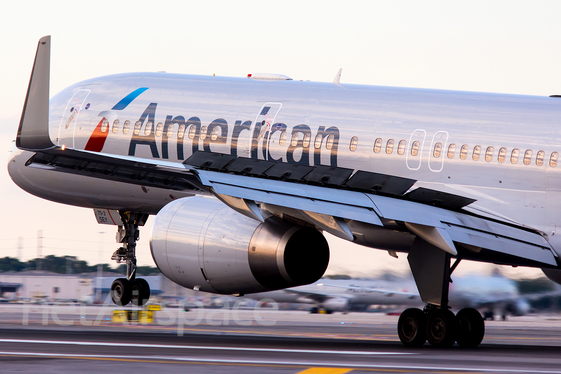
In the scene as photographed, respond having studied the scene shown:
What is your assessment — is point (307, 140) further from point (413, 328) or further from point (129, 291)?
point (129, 291)

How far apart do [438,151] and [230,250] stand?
4888 millimetres

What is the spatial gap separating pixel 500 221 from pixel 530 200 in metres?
0.72

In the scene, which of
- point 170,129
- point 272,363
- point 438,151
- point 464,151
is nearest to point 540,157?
point 464,151

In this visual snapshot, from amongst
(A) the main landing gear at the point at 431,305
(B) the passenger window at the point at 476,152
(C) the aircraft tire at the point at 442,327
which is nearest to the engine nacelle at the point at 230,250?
(A) the main landing gear at the point at 431,305

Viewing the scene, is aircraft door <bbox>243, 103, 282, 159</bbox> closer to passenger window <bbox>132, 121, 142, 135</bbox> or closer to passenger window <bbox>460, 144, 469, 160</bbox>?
passenger window <bbox>132, 121, 142, 135</bbox>

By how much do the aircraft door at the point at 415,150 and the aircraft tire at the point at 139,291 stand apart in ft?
25.0

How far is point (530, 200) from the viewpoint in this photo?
56.1ft

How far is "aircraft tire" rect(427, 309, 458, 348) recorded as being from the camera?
16844mm

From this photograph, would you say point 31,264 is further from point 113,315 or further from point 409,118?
point 409,118

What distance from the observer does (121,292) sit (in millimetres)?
21906

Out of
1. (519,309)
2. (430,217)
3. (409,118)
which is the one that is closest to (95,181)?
(409,118)

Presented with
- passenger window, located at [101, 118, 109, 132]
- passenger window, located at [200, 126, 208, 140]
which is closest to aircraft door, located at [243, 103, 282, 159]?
passenger window, located at [200, 126, 208, 140]

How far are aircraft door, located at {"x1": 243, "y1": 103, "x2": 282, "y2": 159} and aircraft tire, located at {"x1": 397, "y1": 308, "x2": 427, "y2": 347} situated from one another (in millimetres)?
5004

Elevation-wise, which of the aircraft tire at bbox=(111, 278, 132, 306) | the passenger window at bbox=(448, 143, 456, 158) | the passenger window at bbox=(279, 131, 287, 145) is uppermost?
the passenger window at bbox=(279, 131, 287, 145)
